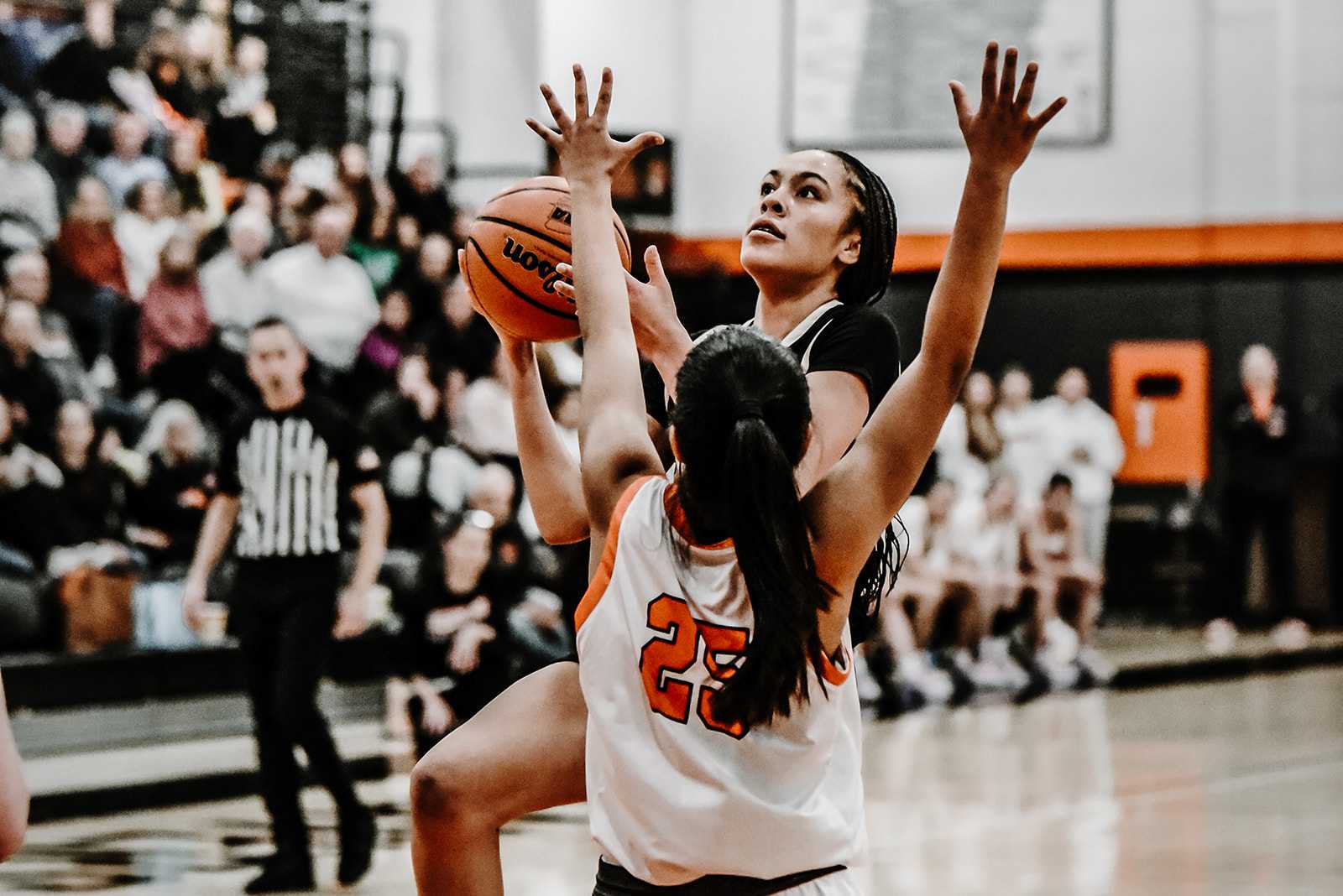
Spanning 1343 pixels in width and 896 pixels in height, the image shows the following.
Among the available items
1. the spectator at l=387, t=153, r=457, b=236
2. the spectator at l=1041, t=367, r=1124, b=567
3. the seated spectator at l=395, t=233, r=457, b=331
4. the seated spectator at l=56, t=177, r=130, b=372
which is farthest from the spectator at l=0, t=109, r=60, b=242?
the spectator at l=1041, t=367, r=1124, b=567

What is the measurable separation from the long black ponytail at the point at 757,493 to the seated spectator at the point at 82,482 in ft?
23.3

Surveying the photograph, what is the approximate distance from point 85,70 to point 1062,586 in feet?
22.6

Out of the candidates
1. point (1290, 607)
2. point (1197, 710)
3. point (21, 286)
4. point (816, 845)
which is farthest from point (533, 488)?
point (1290, 607)

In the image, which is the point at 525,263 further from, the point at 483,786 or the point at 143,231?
the point at 143,231

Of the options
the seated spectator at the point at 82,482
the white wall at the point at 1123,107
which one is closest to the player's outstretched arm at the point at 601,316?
the seated spectator at the point at 82,482

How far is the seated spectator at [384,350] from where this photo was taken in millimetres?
11703

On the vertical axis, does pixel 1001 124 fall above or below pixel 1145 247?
below

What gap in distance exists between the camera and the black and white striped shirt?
681cm

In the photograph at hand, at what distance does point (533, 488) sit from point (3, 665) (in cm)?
593

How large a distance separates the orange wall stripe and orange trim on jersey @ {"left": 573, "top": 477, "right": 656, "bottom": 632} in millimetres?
13970

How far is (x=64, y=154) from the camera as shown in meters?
11.4

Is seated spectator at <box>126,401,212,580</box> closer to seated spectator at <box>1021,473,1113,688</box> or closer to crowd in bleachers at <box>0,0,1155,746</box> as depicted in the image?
crowd in bleachers at <box>0,0,1155,746</box>

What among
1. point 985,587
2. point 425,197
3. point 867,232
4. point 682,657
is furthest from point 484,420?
point 682,657

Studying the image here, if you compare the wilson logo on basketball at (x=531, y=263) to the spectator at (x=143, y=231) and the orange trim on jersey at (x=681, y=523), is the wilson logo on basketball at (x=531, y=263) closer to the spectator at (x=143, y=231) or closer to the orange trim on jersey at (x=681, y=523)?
the orange trim on jersey at (x=681, y=523)
